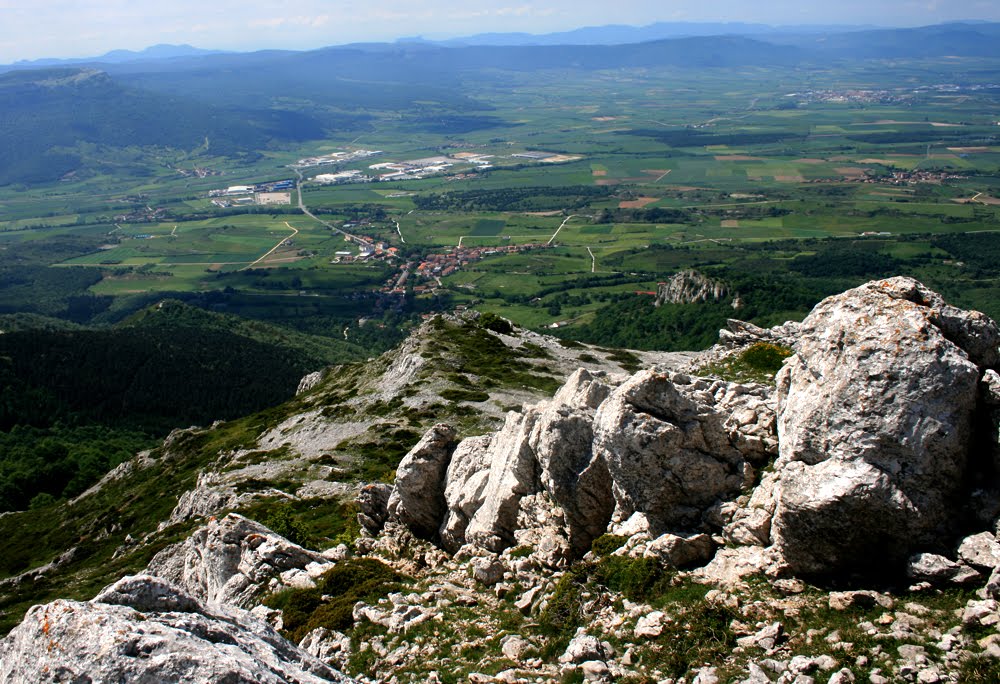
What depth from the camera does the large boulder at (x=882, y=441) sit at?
18750 millimetres

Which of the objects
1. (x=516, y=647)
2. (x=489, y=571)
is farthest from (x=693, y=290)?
(x=516, y=647)

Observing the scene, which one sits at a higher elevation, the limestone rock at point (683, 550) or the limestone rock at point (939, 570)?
the limestone rock at point (939, 570)

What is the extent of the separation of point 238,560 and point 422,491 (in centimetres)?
1013

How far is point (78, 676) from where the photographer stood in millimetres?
14945

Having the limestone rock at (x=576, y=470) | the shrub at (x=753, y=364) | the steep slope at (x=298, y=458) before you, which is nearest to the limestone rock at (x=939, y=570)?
the limestone rock at (x=576, y=470)

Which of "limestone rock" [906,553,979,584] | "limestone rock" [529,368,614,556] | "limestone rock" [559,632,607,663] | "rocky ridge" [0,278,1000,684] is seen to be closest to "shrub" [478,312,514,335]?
"rocky ridge" [0,278,1000,684]

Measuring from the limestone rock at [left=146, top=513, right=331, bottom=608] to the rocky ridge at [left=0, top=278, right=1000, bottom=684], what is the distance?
2.24 meters

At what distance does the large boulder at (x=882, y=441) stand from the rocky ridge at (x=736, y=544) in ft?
0.18

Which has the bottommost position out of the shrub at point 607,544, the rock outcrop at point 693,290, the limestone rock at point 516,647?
the rock outcrop at point 693,290

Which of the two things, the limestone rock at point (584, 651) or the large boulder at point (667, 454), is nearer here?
the limestone rock at point (584, 651)

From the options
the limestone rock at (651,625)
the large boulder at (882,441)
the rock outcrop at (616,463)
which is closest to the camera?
the large boulder at (882,441)

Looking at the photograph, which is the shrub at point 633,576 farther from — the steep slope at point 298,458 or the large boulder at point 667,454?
the steep slope at point 298,458

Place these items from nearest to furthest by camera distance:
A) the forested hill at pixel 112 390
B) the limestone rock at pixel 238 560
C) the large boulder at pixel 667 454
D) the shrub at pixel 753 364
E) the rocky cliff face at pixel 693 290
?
the large boulder at pixel 667 454 < the limestone rock at pixel 238 560 < the shrub at pixel 753 364 < the forested hill at pixel 112 390 < the rocky cliff face at pixel 693 290

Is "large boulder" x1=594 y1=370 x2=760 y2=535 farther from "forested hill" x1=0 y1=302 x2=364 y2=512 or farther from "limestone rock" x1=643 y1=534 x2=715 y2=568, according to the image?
"forested hill" x1=0 y1=302 x2=364 y2=512
